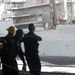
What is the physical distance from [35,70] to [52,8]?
18561mm

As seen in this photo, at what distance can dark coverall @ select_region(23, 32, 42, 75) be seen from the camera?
4.53 m

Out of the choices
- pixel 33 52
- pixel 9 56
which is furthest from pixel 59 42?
pixel 9 56

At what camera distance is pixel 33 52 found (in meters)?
4.54

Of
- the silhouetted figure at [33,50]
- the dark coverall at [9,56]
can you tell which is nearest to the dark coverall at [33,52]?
the silhouetted figure at [33,50]

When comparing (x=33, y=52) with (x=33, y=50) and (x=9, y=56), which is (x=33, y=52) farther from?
(x=9, y=56)

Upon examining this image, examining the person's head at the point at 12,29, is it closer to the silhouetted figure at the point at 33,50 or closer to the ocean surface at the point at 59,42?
the silhouetted figure at the point at 33,50

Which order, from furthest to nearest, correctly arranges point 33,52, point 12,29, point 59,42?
1. point 59,42
2. point 33,52
3. point 12,29

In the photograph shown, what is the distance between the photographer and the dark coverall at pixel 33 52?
4532 mm

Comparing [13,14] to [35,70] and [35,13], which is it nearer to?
[35,13]

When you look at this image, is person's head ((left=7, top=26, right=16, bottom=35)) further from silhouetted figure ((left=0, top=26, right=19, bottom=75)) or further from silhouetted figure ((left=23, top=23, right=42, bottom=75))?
silhouetted figure ((left=23, top=23, right=42, bottom=75))

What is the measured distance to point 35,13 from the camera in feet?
86.8

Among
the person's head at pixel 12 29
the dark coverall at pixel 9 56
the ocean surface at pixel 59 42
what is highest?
the person's head at pixel 12 29

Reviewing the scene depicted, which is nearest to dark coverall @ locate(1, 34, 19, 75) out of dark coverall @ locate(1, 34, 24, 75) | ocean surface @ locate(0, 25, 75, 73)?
dark coverall @ locate(1, 34, 24, 75)

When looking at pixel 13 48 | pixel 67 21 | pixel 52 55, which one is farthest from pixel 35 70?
pixel 67 21
